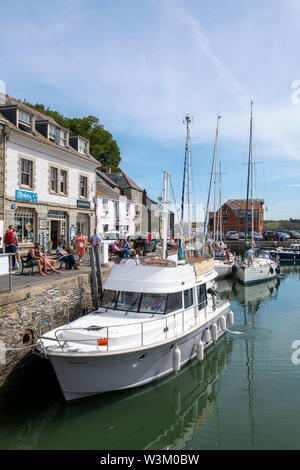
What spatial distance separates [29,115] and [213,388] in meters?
16.4

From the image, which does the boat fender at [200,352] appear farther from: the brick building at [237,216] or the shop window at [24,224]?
the brick building at [237,216]

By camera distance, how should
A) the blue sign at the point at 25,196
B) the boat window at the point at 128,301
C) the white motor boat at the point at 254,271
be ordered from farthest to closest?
the white motor boat at the point at 254,271, the blue sign at the point at 25,196, the boat window at the point at 128,301

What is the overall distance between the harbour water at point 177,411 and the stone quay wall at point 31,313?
0.71 metres

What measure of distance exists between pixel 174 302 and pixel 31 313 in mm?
4136

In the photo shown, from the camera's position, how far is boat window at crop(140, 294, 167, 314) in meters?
9.46

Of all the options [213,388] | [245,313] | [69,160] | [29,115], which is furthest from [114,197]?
[213,388]

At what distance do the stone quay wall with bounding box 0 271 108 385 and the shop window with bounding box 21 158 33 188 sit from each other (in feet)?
25.6

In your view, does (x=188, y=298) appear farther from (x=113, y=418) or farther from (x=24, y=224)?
(x=24, y=224)

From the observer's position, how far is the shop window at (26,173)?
56.4 feet

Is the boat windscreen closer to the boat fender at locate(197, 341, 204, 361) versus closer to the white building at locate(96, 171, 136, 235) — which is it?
the boat fender at locate(197, 341, 204, 361)

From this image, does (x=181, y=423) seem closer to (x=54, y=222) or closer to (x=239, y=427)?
(x=239, y=427)

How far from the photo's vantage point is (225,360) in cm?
1126

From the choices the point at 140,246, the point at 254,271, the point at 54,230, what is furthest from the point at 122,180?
the point at 54,230

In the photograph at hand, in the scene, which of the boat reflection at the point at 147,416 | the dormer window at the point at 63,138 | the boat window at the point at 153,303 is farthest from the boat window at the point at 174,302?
the dormer window at the point at 63,138
